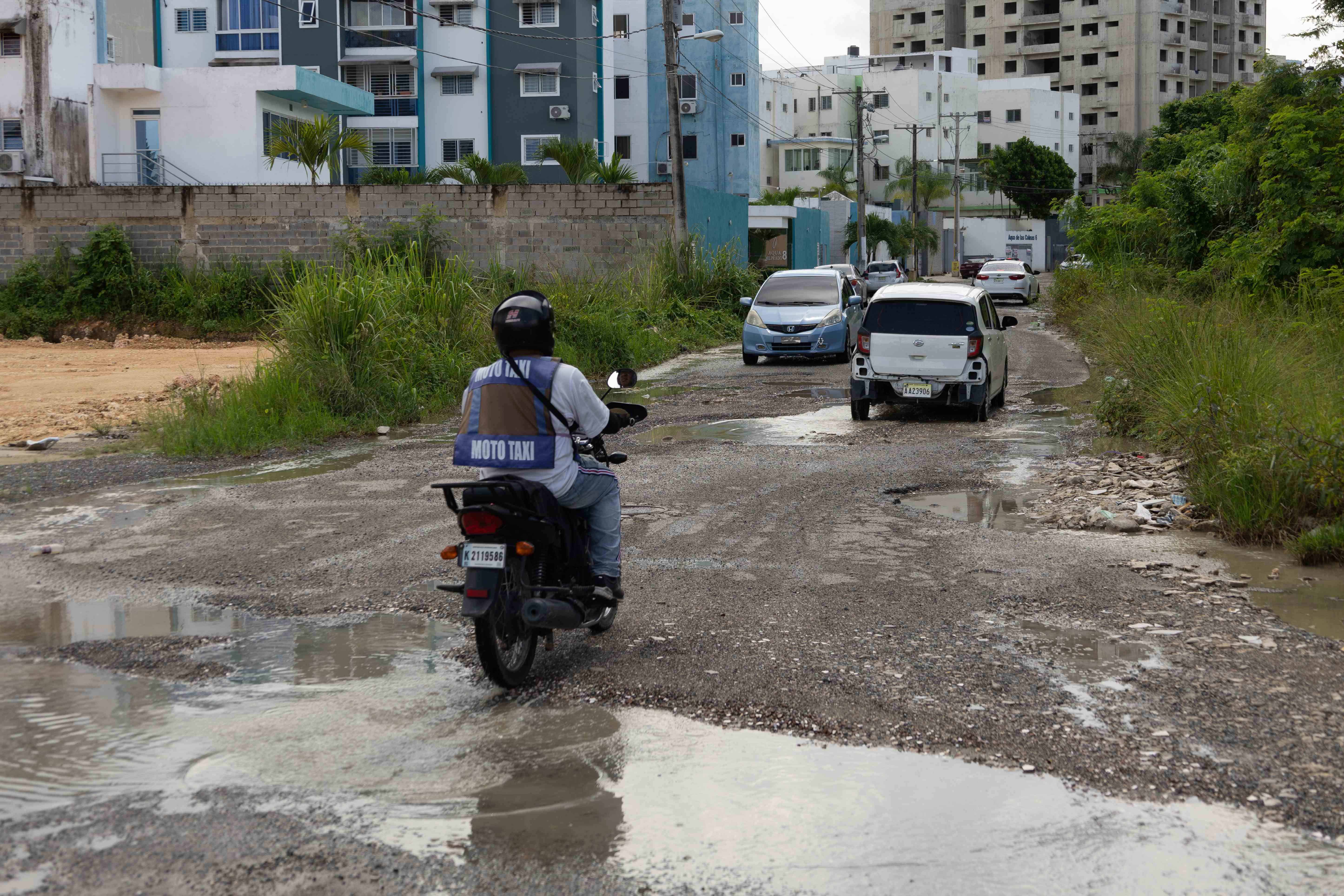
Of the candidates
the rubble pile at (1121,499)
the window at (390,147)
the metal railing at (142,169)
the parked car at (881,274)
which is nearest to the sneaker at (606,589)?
the rubble pile at (1121,499)

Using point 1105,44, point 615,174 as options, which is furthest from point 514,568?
point 1105,44

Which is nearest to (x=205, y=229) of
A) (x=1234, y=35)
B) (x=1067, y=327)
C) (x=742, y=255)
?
(x=742, y=255)

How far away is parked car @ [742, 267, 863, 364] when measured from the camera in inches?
942

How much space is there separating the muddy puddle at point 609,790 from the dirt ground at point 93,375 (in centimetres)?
1058

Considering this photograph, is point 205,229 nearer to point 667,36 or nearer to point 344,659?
point 667,36

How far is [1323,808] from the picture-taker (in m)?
4.24

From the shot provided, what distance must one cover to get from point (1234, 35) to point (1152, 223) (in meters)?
106

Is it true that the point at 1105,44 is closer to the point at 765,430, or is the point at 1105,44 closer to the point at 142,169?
the point at 142,169

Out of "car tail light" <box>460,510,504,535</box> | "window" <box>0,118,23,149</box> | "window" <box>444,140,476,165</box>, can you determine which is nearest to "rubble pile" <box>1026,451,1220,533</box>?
"car tail light" <box>460,510,504,535</box>

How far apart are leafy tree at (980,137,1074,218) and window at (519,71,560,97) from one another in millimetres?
52044

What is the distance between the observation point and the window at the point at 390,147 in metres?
55.6

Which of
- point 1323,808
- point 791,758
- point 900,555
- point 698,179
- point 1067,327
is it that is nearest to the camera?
point 1323,808

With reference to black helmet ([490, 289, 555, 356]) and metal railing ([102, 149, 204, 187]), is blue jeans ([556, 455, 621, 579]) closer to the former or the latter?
black helmet ([490, 289, 555, 356])

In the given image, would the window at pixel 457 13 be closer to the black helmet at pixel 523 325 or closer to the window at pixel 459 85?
the window at pixel 459 85
